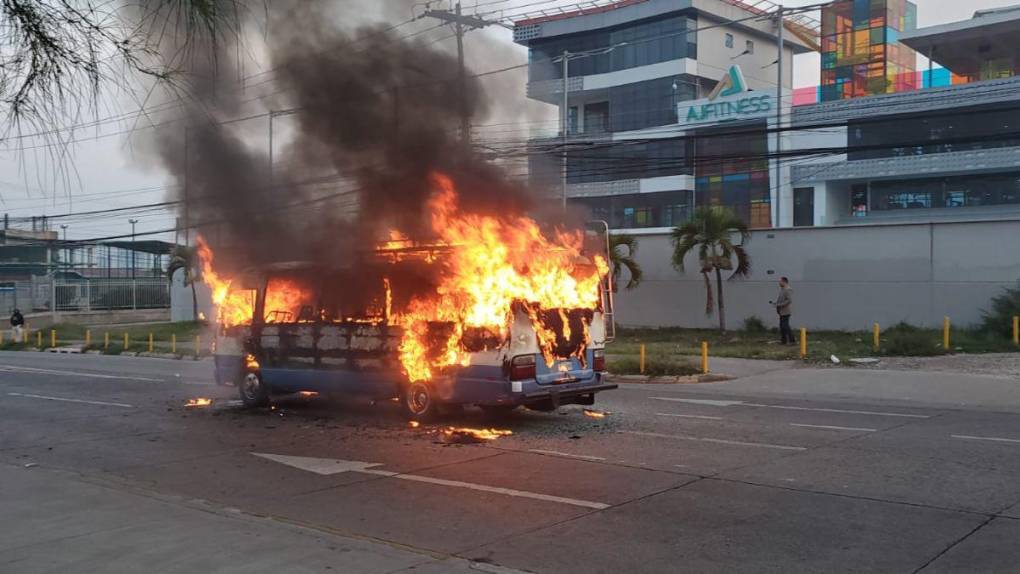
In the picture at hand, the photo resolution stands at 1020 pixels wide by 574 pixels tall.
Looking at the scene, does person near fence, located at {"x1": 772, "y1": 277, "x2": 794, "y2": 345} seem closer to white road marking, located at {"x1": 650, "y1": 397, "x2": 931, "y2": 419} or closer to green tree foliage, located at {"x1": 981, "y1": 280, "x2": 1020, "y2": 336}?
green tree foliage, located at {"x1": 981, "y1": 280, "x2": 1020, "y2": 336}

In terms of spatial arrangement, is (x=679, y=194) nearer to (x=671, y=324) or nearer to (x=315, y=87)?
(x=671, y=324)

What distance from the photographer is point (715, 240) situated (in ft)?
82.4

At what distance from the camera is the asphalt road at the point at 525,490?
5336 millimetres

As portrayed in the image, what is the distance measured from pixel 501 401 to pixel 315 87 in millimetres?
4669

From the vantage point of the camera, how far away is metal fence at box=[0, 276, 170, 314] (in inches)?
1772

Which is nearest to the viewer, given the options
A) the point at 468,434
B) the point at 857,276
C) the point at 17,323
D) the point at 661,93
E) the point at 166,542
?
the point at 166,542

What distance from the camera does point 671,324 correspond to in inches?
1110

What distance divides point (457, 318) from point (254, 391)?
416 cm

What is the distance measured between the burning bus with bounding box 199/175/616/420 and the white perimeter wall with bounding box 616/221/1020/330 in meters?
15.4

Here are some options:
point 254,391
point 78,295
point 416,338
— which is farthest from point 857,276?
point 78,295

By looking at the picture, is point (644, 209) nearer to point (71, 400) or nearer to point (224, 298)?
point (224, 298)

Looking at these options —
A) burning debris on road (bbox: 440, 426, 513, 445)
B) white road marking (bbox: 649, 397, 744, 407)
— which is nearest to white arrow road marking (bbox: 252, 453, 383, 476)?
burning debris on road (bbox: 440, 426, 513, 445)

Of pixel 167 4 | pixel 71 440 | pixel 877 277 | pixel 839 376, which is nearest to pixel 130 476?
pixel 71 440

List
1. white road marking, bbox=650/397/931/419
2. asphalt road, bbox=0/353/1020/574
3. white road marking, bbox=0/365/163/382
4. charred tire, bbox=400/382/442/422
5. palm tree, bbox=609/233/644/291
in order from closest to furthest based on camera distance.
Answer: asphalt road, bbox=0/353/1020/574, charred tire, bbox=400/382/442/422, white road marking, bbox=650/397/931/419, white road marking, bbox=0/365/163/382, palm tree, bbox=609/233/644/291
